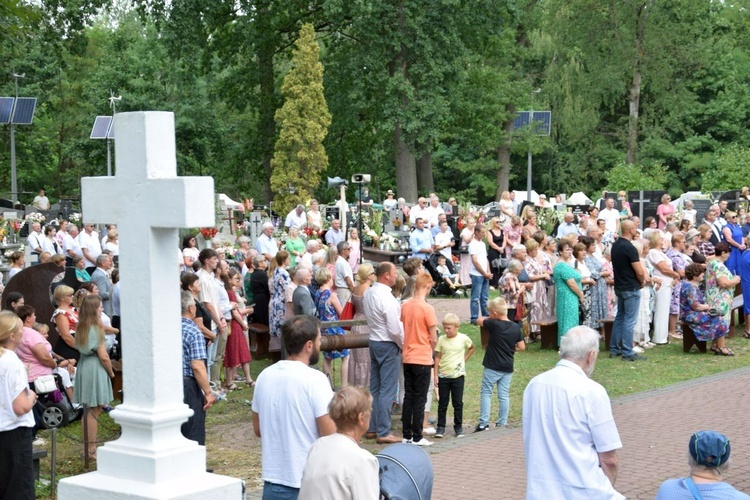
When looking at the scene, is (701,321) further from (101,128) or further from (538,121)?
(538,121)

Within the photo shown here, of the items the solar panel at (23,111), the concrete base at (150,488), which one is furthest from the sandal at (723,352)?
the solar panel at (23,111)

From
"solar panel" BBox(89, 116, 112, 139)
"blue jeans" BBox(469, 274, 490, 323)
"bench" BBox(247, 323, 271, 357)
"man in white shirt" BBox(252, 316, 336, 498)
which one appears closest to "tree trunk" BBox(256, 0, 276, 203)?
"solar panel" BBox(89, 116, 112, 139)

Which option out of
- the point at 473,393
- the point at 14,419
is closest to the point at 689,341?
the point at 473,393

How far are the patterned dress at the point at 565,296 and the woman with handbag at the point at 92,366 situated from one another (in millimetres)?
7522

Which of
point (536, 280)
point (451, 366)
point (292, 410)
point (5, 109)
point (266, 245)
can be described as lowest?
point (451, 366)

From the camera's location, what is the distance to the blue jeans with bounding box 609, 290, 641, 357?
626 inches

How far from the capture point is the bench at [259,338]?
1634 cm

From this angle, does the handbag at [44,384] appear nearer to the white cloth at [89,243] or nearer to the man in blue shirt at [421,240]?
the white cloth at [89,243]

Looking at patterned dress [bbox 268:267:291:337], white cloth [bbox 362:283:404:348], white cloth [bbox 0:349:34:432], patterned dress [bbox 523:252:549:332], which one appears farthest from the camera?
patterned dress [bbox 523:252:549:332]

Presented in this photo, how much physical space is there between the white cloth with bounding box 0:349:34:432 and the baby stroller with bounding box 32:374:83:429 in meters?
3.71

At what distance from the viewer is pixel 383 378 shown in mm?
11195

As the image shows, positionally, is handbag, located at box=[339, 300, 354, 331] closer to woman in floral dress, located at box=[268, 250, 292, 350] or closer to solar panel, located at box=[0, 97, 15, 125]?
woman in floral dress, located at box=[268, 250, 292, 350]

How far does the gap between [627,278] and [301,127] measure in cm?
2462

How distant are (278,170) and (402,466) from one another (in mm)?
34078
